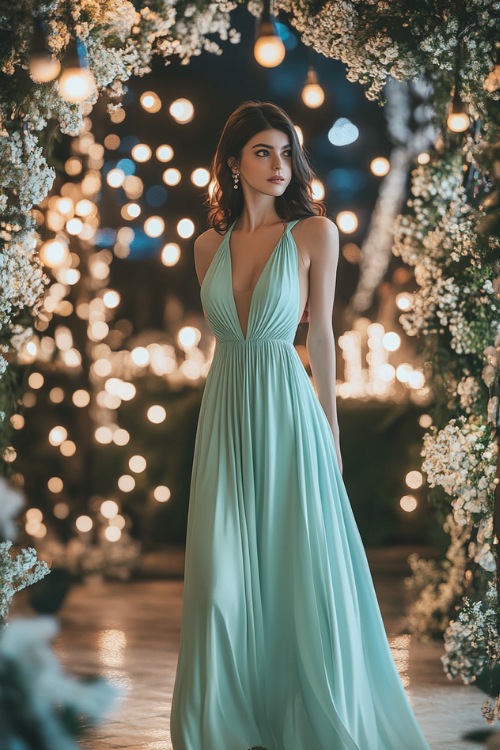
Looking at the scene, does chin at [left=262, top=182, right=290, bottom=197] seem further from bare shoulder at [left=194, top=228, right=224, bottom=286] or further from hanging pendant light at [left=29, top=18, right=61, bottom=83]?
hanging pendant light at [left=29, top=18, right=61, bottom=83]

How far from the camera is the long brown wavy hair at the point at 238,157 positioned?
2738mm

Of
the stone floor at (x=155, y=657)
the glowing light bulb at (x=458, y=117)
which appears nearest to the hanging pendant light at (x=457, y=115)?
the glowing light bulb at (x=458, y=117)

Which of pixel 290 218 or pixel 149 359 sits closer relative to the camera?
pixel 290 218

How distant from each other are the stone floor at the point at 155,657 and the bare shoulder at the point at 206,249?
56.1 inches

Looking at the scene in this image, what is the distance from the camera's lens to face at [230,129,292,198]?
2717mm

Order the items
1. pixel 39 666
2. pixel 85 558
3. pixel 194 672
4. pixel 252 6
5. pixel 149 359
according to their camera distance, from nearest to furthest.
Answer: pixel 39 666, pixel 194 672, pixel 252 6, pixel 85 558, pixel 149 359

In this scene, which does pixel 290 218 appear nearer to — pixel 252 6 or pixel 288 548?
pixel 252 6

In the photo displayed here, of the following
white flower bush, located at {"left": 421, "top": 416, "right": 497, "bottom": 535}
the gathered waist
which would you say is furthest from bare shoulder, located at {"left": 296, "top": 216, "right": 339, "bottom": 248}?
white flower bush, located at {"left": 421, "top": 416, "right": 497, "bottom": 535}

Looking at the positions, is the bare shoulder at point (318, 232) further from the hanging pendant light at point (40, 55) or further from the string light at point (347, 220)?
the string light at point (347, 220)

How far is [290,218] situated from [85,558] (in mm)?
3587

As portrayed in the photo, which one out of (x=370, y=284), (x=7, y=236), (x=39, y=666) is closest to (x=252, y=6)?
→ (x=7, y=236)

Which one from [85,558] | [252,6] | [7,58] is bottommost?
[85,558]

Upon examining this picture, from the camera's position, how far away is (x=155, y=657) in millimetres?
4098

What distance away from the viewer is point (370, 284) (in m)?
6.54
